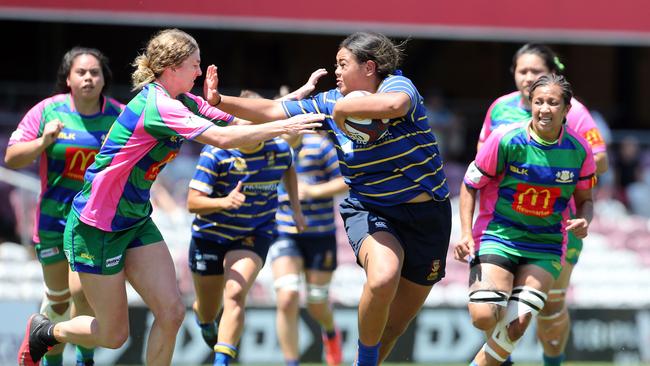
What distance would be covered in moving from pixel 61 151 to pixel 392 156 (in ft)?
7.80

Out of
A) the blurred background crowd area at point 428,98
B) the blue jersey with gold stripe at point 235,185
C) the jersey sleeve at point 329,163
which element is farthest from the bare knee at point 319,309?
the blurred background crowd area at point 428,98

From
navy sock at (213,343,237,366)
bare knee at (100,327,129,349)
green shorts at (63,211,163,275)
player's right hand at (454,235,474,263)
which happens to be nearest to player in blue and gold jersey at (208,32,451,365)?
player's right hand at (454,235,474,263)

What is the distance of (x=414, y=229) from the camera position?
605cm

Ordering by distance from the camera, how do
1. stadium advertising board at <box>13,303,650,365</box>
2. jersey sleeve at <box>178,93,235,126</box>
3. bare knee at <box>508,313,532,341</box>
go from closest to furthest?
1. jersey sleeve at <box>178,93,235,126</box>
2. bare knee at <box>508,313,532,341</box>
3. stadium advertising board at <box>13,303,650,365</box>

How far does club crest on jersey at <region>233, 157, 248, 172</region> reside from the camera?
7.32 m

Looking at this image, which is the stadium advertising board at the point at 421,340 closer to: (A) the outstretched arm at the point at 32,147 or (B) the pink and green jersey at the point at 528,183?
(A) the outstretched arm at the point at 32,147

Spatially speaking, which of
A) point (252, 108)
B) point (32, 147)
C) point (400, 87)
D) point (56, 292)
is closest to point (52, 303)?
point (56, 292)

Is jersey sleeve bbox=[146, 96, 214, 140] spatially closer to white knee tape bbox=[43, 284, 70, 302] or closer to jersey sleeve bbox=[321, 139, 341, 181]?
white knee tape bbox=[43, 284, 70, 302]

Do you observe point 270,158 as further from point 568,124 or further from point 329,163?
point 568,124

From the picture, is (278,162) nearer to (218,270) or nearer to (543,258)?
(218,270)

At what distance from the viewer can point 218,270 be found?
740 centimetres

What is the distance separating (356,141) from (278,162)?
66.9 inches

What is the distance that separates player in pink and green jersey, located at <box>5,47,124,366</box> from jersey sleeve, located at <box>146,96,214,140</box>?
152cm

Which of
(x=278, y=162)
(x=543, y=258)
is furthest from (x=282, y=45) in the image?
(x=543, y=258)
